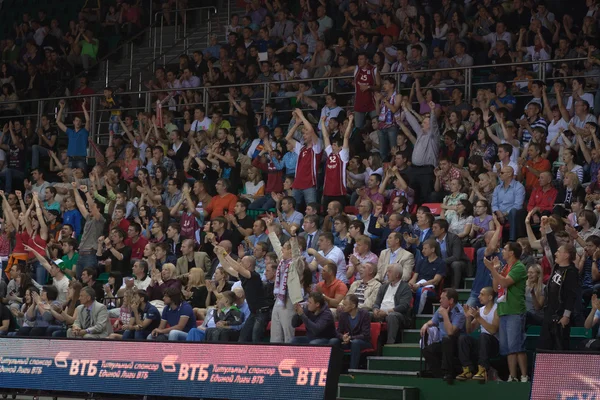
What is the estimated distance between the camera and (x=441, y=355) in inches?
514

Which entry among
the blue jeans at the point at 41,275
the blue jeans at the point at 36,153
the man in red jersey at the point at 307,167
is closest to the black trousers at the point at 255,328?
the man in red jersey at the point at 307,167

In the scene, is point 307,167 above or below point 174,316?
above

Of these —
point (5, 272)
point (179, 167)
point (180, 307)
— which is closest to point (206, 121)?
point (179, 167)

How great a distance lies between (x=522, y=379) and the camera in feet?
41.3

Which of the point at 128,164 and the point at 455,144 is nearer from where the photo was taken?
the point at 455,144

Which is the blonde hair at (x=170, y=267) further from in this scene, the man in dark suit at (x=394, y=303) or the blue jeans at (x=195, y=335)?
the man in dark suit at (x=394, y=303)

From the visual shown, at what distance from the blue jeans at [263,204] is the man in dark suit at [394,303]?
4663 mm

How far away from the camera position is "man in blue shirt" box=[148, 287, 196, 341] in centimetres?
1512

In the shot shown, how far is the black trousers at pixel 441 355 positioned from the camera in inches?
505

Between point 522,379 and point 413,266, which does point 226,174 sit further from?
point 522,379

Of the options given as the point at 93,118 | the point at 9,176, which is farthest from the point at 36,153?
the point at 93,118

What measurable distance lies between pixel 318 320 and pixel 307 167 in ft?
15.9

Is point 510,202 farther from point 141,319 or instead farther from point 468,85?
point 141,319

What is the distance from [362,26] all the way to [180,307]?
29.9 ft
